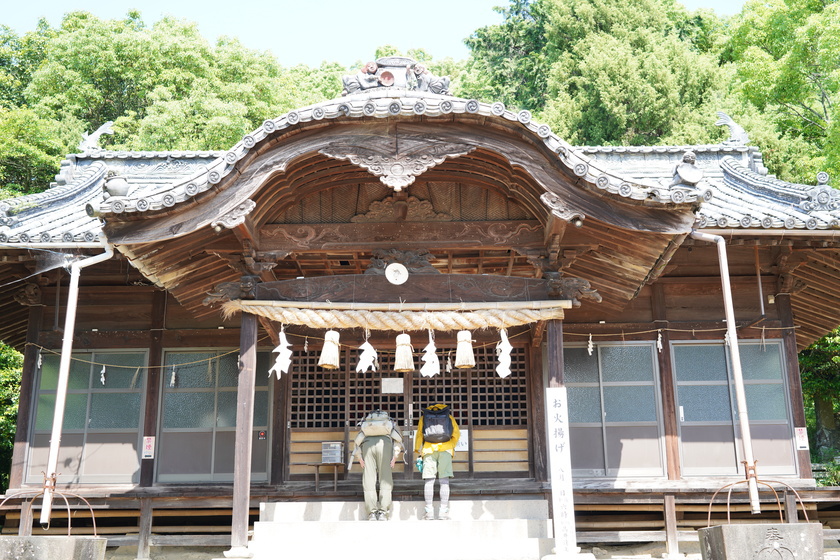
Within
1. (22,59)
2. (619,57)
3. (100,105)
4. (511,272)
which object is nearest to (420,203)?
(511,272)

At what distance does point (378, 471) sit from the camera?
32.3ft

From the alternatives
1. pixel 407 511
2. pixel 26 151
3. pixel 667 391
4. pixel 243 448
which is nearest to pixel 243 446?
pixel 243 448

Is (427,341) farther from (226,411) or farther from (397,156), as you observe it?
(397,156)

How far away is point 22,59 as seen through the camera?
2978 cm

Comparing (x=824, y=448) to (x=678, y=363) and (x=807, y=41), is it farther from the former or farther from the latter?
(x=678, y=363)

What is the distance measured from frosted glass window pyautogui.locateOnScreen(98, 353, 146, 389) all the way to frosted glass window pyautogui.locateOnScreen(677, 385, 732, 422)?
829 cm

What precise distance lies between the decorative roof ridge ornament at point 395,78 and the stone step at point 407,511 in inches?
212

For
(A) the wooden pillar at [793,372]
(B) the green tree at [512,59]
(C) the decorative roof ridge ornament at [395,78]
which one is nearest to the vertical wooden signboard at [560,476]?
(C) the decorative roof ridge ornament at [395,78]

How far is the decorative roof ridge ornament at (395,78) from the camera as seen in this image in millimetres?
9344

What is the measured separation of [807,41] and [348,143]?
1593 centimetres

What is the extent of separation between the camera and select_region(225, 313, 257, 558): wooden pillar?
8.34 meters

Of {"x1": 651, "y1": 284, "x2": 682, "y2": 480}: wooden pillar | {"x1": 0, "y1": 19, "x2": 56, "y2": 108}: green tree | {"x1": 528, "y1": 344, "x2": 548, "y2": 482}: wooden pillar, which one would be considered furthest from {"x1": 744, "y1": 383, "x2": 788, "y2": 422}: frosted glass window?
{"x1": 0, "y1": 19, "x2": 56, "y2": 108}: green tree

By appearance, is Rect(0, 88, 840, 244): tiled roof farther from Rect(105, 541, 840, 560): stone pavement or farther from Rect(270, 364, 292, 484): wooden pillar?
Rect(105, 541, 840, 560): stone pavement

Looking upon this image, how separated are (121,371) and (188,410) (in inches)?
48.8
